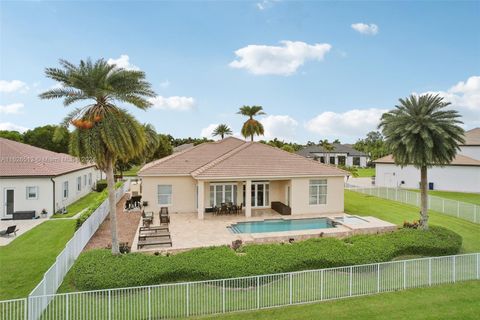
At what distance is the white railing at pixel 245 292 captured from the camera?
9.25 m

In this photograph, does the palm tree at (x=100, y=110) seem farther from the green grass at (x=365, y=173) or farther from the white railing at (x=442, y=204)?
the green grass at (x=365, y=173)

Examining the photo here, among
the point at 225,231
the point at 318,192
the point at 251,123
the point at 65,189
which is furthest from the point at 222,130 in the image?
the point at 225,231

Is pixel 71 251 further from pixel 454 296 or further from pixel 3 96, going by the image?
pixel 454 296

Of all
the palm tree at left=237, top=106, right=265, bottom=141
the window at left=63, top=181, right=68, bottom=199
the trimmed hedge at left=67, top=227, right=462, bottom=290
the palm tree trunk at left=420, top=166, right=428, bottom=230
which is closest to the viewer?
the trimmed hedge at left=67, top=227, right=462, bottom=290

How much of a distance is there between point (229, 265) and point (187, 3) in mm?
16611

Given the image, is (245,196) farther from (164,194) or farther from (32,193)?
→ (32,193)

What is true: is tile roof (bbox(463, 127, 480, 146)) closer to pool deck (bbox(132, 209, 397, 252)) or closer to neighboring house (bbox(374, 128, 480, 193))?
neighboring house (bbox(374, 128, 480, 193))

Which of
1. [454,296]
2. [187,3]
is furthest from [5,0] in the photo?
[454,296]

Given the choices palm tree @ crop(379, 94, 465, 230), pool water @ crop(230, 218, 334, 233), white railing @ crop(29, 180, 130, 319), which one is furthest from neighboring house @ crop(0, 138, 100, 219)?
palm tree @ crop(379, 94, 465, 230)

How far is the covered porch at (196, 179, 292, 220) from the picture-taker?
2408cm

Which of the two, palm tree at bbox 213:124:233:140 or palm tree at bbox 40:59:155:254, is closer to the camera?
palm tree at bbox 40:59:155:254

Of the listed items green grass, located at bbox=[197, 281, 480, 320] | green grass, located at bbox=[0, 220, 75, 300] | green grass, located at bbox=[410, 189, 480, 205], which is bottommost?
green grass, located at bbox=[197, 281, 480, 320]

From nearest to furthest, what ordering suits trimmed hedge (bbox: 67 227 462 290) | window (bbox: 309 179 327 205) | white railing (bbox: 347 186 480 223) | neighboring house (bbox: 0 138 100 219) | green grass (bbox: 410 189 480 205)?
trimmed hedge (bbox: 67 227 462 290), neighboring house (bbox: 0 138 100 219), white railing (bbox: 347 186 480 223), window (bbox: 309 179 327 205), green grass (bbox: 410 189 480 205)

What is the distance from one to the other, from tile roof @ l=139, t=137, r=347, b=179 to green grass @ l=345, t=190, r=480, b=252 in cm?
454
